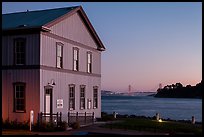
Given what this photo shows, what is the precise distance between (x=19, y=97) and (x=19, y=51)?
126 inches

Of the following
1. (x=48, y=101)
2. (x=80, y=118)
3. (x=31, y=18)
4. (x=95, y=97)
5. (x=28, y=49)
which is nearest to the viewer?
(x=28, y=49)

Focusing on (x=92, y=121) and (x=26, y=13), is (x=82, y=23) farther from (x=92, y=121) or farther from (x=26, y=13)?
(x=92, y=121)

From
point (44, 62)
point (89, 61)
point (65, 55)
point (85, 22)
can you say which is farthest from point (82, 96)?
point (44, 62)

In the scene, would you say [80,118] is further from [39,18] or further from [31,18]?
[31,18]

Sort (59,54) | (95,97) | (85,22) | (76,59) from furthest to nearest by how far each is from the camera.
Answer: (95,97)
(85,22)
(76,59)
(59,54)

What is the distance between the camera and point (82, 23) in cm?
3353

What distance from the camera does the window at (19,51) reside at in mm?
26812

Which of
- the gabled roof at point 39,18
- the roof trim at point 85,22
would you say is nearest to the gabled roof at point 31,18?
the gabled roof at point 39,18

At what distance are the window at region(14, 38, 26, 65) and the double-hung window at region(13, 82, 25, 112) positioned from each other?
157 cm

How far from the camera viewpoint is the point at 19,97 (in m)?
26.8

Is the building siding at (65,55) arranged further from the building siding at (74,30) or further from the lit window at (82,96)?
the lit window at (82,96)

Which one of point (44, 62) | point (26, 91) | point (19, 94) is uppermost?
point (44, 62)

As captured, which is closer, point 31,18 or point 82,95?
point 31,18

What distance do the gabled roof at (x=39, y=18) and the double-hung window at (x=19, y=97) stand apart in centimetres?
401
